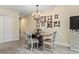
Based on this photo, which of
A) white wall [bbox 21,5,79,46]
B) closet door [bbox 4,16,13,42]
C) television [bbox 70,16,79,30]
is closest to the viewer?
television [bbox 70,16,79,30]

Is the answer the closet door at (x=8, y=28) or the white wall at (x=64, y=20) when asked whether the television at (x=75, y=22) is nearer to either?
the white wall at (x=64, y=20)

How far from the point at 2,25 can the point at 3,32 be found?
49cm

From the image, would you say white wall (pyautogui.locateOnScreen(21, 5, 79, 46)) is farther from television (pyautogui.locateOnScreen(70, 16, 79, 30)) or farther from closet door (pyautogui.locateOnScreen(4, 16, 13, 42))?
closet door (pyautogui.locateOnScreen(4, 16, 13, 42))

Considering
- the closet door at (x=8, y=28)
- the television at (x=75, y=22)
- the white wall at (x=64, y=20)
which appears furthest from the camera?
the closet door at (x=8, y=28)

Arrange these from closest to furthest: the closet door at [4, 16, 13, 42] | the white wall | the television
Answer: the television → the white wall → the closet door at [4, 16, 13, 42]

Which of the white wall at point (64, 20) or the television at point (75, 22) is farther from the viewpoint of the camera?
the white wall at point (64, 20)

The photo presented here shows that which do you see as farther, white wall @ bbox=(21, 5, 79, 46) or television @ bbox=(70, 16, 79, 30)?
white wall @ bbox=(21, 5, 79, 46)

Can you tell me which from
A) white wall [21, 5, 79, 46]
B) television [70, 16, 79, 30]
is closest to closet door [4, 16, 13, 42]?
white wall [21, 5, 79, 46]

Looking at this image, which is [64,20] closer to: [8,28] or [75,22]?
[75,22]

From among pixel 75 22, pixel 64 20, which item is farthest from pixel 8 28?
pixel 75 22

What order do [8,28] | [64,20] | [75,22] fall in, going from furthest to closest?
[8,28] < [64,20] < [75,22]

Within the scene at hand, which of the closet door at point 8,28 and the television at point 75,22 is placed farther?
the closet door at point 8,28

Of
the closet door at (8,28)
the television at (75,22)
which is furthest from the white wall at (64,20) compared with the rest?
the closet door at (8,28)

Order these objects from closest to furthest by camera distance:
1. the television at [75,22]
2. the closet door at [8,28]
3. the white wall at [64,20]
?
the television at [75,22], the white wall at [64,20], the closet door at [8,28]
